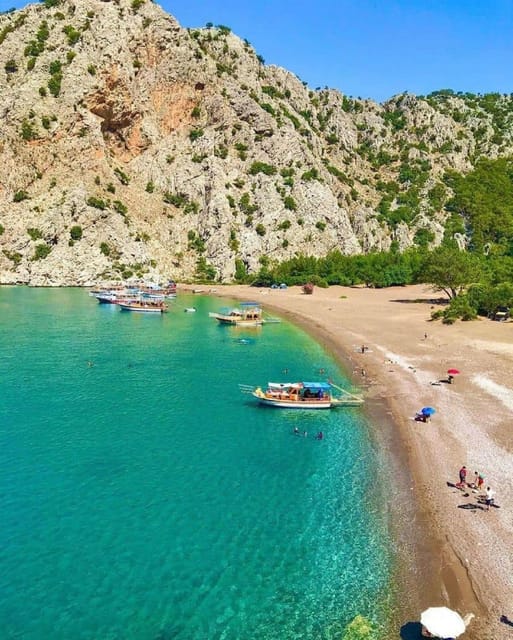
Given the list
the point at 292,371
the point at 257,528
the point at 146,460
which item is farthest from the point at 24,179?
the point at 257,528

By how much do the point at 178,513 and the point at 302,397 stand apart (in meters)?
20.2

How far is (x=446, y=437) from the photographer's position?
3722 cm

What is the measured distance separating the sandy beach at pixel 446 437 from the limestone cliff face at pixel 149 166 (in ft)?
247

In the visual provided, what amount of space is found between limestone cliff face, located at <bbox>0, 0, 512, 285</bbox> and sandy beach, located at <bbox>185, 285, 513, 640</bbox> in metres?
75.4

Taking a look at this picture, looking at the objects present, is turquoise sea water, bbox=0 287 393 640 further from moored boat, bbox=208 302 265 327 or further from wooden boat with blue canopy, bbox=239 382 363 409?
moored boat, bbox=208 302 265 327

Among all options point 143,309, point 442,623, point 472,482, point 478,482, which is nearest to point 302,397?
point 472,482

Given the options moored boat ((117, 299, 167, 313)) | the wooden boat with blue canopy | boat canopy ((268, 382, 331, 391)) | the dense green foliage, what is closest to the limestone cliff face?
the dense green foliage

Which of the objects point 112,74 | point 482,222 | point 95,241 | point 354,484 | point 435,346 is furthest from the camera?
point 482,222

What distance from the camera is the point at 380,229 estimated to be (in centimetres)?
18038

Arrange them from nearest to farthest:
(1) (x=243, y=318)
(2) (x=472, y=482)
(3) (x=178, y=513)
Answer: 1. (3) (x=178, y=513)
2. (2) (x=472, y=482)
3. (1) (x=243, y=318)

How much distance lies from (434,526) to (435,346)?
43.5 metres

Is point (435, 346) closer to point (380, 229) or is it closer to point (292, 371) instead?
point (292, 371)

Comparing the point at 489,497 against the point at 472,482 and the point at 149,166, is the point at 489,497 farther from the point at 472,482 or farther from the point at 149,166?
the point at 149,166

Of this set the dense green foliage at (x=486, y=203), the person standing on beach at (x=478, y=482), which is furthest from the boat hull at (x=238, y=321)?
the dense green foliage at (x=486, y=203)
